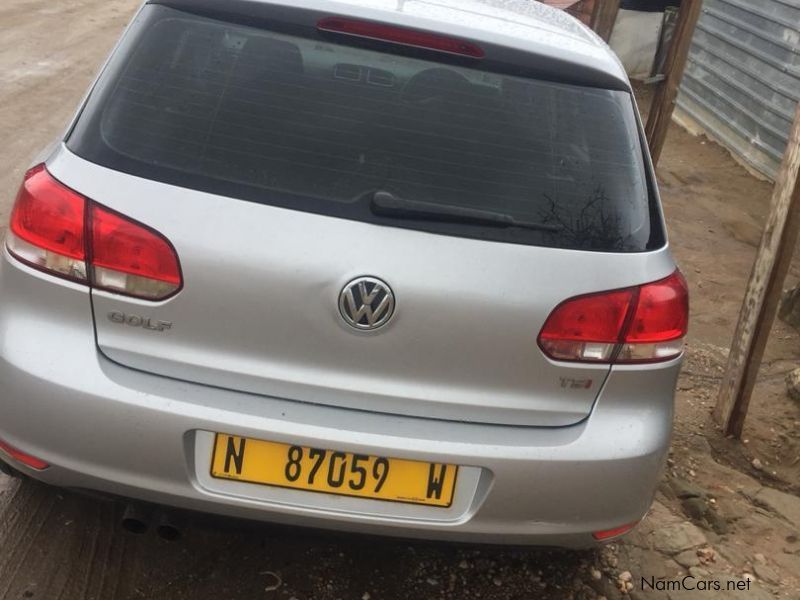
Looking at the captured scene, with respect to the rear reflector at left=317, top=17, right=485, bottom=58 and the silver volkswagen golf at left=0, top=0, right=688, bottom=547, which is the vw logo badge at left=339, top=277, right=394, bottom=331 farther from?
the rear reflector at left=317, top=17, right=485, bottom=58

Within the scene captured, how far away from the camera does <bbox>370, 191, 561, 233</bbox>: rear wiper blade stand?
247 cm

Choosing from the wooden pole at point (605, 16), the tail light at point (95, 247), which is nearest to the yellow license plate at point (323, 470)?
the tail light at point (95, 247)

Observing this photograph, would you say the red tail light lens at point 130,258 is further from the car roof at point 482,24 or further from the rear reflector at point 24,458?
the car roof at point 482,24

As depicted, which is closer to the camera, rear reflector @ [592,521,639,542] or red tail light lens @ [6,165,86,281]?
red tail light lens @ [6,165,86,281]

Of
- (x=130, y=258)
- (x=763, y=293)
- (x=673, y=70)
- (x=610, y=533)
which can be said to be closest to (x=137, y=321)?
(x=130, y=258)

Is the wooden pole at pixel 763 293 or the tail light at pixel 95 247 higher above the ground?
the tail light at pixel 95 247

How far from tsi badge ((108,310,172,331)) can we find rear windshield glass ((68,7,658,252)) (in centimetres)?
33

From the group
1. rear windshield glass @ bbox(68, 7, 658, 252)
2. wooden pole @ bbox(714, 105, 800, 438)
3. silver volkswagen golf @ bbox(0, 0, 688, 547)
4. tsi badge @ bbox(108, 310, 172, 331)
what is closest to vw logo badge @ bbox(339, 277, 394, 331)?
A: silver volkswagen golf @ bbox(0, 0, 688, 547)

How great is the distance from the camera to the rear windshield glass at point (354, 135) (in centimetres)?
250

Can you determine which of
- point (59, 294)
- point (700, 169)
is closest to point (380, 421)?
point (59, 294)

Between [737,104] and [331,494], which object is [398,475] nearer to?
[331,494]

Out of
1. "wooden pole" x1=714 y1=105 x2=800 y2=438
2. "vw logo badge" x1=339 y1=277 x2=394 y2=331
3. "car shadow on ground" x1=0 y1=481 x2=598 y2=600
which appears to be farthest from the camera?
"wooden pole" x1=714 y1=105 x2=800 y2=438

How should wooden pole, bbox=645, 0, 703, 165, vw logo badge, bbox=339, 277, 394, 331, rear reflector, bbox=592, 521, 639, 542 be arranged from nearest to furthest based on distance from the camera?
vw logo badge, bbox=339, 277, 394, 331
rear reflector, bbox=592, 521, 639, 542
wooden pole, bbox=645, 0, 703, 165

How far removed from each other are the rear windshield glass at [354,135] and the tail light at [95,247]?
0.13m
